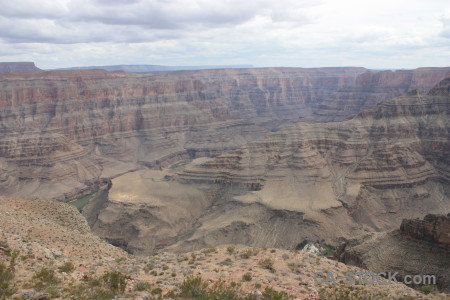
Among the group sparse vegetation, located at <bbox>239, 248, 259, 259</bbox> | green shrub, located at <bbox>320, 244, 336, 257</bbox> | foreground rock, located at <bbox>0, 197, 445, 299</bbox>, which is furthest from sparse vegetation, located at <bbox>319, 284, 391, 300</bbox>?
green shrub, located at <bbox>320, 244, 336, 257</bbox>

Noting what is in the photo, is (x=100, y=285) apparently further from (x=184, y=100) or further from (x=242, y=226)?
(x=184, y=100)

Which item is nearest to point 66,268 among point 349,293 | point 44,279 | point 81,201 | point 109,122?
point 44,279

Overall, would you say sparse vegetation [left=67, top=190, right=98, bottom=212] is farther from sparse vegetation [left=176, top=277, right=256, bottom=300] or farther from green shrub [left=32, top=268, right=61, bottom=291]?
sparse vegetation [left=176, top=277, right=256, bottom=300]

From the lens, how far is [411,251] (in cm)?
3562

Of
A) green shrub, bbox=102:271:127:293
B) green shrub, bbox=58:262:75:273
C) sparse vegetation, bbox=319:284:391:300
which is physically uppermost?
green shrub, bbox=102:271:127:293

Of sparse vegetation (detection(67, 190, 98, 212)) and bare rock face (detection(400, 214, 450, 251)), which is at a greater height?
bare rock face (detection(400, 214, 450, 251))

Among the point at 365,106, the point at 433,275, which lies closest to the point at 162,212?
the point at 433,275

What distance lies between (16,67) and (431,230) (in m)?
199

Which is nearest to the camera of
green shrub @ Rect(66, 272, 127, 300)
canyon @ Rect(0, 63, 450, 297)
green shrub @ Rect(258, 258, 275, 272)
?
green shrub @ Rect(66, 272, 127, 300)

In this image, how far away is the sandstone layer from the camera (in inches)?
3959

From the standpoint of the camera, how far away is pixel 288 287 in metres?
21.4

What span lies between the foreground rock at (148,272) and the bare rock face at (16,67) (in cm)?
17651

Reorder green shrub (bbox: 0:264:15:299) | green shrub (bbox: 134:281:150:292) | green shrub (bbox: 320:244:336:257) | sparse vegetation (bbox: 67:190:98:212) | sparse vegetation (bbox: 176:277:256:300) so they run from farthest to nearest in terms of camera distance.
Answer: sparse vegetation (bbox: 67:190:98:212) < green shrub (bbox: 320:244:336:257) < green shrub (bbox: 134:281:150:292) < sparse vegetation (bbox: 176:277:256:300) < green shrub (bbox: 0:264:15:299)

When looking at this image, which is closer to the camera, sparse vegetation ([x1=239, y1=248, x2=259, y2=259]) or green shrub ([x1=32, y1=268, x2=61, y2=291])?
green shrub ([x1=32, y1=268, x2=61, y2=291])
